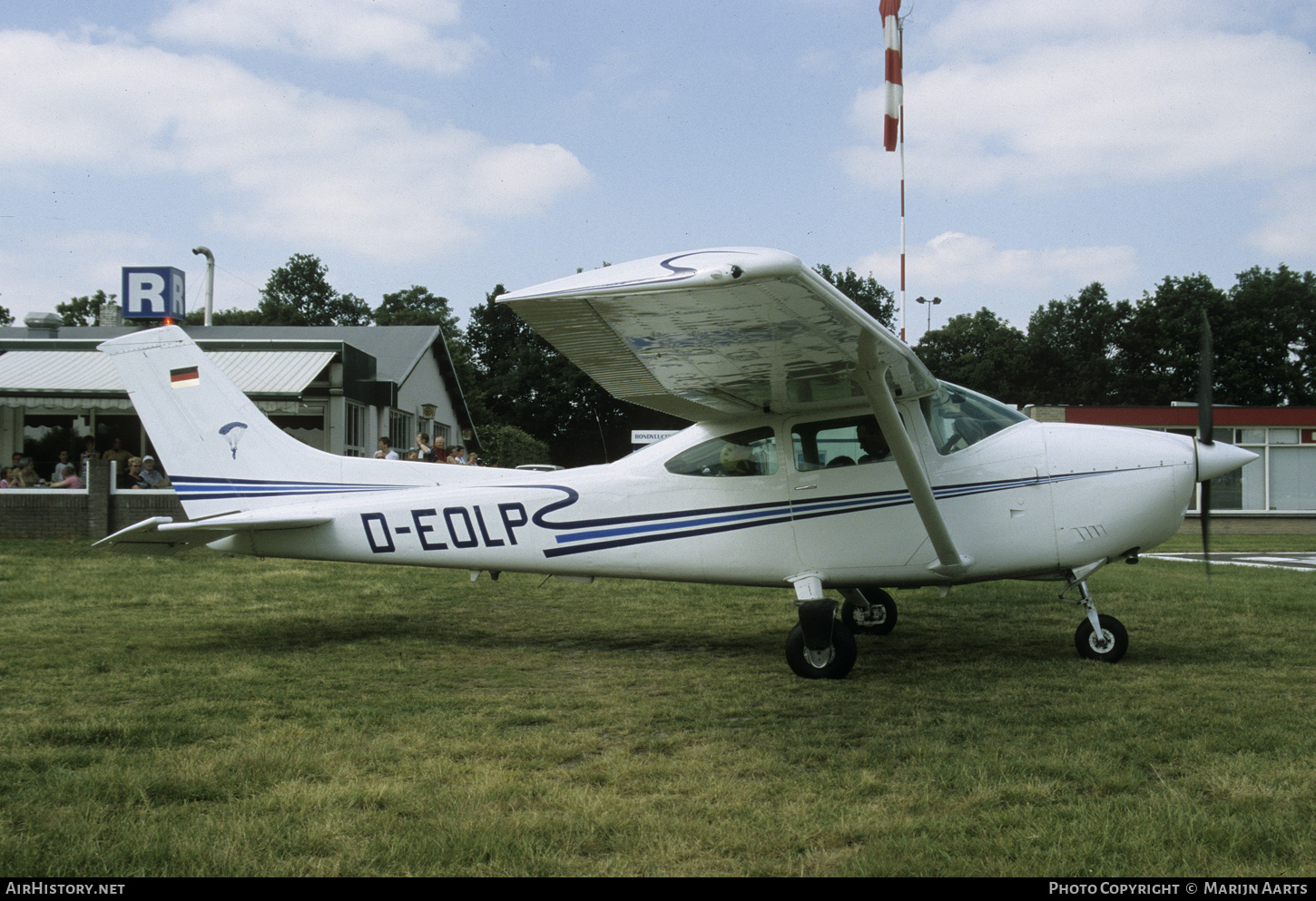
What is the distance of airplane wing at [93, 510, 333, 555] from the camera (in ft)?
22.2

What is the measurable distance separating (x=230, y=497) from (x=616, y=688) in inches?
154

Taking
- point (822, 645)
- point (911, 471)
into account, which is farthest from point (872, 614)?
point (911, 471)

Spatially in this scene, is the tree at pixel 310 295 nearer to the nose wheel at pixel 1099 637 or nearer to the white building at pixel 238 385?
the white building at pixel 238 385

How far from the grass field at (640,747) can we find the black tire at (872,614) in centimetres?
25

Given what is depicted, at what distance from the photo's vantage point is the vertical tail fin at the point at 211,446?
7418 mm

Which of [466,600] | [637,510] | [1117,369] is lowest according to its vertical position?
[466,600]

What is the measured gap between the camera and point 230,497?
24.6 feet

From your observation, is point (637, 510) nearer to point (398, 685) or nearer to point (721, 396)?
point (721, 396)

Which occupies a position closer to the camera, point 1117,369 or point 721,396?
point 721,396

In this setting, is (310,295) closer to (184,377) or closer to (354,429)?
(354,429)
